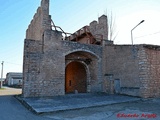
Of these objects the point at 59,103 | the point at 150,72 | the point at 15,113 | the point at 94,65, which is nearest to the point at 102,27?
the point at 94,65

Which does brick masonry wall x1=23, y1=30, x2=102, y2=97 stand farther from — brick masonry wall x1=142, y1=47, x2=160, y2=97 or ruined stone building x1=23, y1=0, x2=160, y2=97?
brick masonry wall x1=142, y1=47, x2=160, y2=97

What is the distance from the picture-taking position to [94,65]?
16.0 m

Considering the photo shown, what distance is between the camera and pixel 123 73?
45.2ft

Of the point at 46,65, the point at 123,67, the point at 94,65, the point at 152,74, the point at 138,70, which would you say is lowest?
the point at 152,74

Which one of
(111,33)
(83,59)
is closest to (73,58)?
(83,59)

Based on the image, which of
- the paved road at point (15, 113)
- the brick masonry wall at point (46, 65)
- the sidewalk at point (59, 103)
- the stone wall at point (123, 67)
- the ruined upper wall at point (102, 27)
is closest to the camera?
the paved road at point (15, 113)

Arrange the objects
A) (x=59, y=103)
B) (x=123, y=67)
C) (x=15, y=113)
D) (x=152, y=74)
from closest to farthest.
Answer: (x=15, y=113) < (x=59, y=103) < (x=152, y=74) < (x=123, y=67)

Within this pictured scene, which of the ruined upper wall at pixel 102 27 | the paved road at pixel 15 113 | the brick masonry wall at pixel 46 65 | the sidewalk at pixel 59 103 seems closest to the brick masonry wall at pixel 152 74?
the sidewalk at pixel 59 103

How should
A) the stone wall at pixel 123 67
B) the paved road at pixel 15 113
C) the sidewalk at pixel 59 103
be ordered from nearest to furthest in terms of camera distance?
the paved road at pixel 15 113 → the sidewalk at pixel 59 103 → the stone wall at pixel 123 67

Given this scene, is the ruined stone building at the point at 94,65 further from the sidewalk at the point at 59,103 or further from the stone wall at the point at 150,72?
the sidewalk at the point at 59,103

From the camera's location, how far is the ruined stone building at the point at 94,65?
1239 cm

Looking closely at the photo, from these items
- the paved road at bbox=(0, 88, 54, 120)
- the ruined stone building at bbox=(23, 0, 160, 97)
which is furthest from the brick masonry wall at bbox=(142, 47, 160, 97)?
the paved road at bbox=(0, 88, 54, 120)

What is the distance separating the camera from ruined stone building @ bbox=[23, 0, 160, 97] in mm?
12391

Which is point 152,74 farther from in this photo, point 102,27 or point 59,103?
point 102,27
